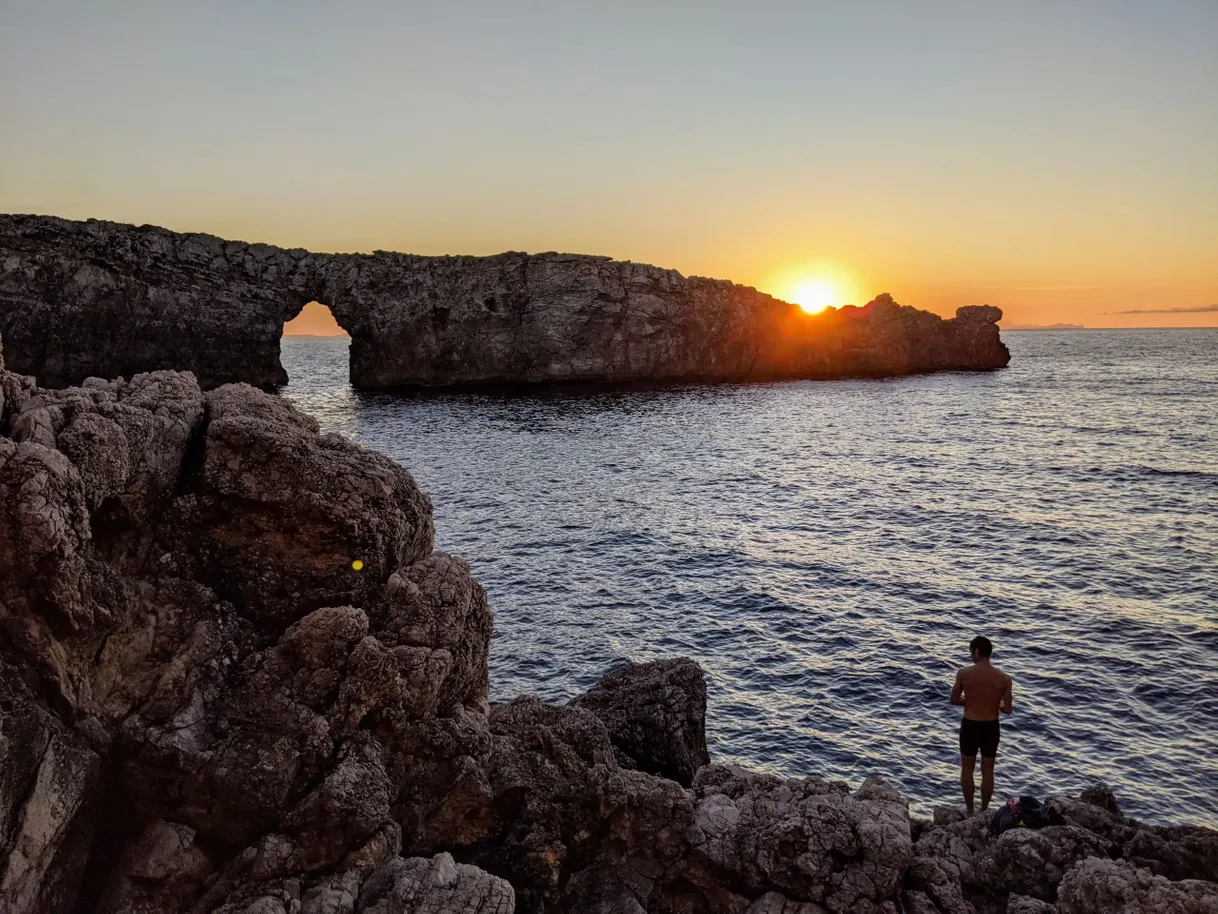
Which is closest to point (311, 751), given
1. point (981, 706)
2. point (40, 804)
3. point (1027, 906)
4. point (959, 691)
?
point (40, 804)

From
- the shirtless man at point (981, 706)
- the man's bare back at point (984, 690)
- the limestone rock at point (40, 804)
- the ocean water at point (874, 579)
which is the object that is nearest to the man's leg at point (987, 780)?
the shirtless man at point (981, 706)

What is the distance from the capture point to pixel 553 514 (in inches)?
1603

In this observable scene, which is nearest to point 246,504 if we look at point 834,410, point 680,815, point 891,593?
point 680,815

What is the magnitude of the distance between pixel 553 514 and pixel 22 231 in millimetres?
65213

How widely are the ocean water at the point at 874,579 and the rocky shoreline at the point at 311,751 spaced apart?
21.2 ft

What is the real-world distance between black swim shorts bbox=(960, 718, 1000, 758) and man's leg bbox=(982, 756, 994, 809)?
11cm

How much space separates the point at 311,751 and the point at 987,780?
11.8 metres

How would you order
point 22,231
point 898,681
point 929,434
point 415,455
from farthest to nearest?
point 22,231
point 929,434
point 415,455
point 898,681

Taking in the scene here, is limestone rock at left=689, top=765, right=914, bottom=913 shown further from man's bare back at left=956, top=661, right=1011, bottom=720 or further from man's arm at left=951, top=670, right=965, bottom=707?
man's bare back at left=956, top=661, right=1011, bottom=720

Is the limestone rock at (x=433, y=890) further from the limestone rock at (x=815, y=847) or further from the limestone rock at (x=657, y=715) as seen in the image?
the limestone rock at (x=657, y=715)

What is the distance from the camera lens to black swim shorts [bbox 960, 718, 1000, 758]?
14836 millimetres

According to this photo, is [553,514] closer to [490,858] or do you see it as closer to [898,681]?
[898,681]

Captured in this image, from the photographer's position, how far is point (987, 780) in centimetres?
1502

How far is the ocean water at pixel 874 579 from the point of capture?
63.0ft
